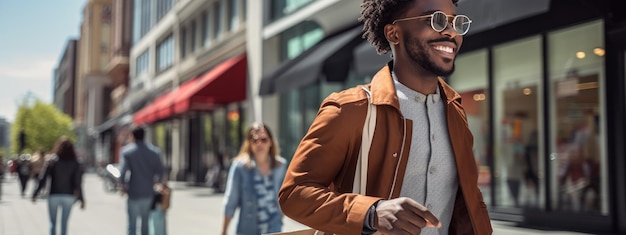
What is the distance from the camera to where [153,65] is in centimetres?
4109

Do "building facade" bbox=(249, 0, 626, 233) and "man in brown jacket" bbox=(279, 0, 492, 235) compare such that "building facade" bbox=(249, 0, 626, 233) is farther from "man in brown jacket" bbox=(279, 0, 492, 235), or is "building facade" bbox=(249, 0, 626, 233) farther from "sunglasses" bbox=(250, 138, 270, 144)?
"man in brown jacket" bbox=(279, 0, 492, 235)

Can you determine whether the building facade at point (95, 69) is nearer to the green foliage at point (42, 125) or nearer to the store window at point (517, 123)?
the green foliage at point (42, 125)

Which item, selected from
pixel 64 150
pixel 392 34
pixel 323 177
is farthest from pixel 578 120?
pixel 323 177

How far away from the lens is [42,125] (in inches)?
4574

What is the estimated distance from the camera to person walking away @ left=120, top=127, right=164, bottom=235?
30.1 ft

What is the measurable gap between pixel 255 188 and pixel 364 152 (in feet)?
14.6

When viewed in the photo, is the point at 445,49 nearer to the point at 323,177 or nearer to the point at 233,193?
the point at 323,177

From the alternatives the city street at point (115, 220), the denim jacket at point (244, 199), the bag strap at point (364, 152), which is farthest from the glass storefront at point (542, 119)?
the bag strap at point (364, 152)

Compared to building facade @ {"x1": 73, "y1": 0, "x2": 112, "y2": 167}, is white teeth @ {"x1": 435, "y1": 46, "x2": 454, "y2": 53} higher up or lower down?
lower down

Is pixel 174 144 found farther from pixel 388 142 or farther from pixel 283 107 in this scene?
pixel 388 142

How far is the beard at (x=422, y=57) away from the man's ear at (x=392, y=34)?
0.06 meters

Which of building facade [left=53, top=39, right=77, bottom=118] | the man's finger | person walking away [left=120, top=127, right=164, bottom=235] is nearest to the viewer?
the man's finger

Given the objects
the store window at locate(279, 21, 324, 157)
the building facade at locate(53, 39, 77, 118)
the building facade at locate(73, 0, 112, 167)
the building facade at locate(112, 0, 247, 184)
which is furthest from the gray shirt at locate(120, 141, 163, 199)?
the building facade at locate(53, 39, 77, 118)

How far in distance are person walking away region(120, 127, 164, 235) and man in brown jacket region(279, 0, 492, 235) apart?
23.9 ft
